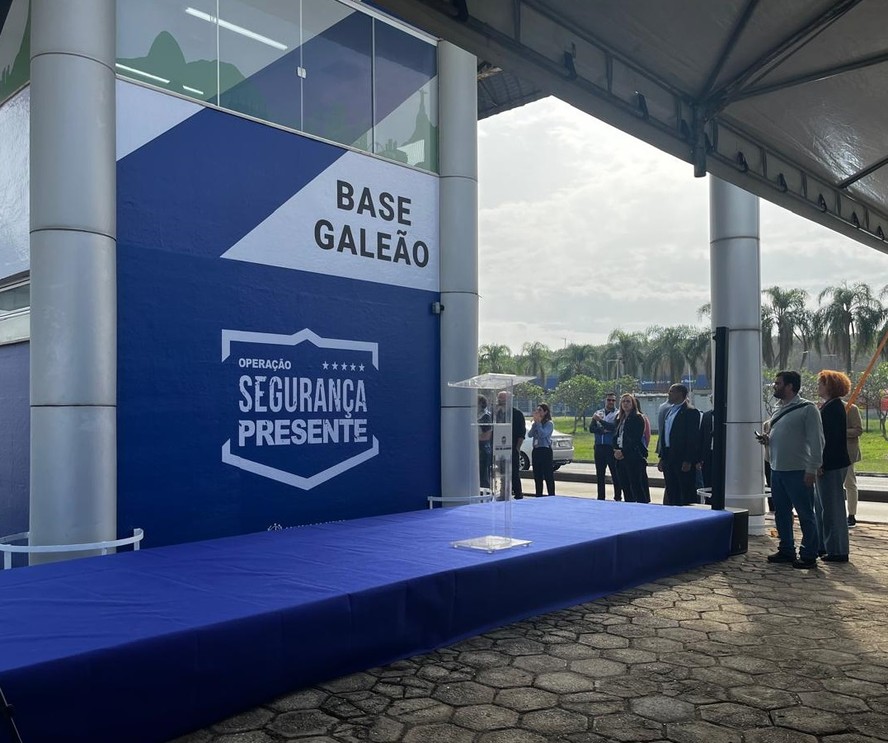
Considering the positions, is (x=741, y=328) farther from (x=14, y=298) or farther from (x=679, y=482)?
(x=14, y=298)

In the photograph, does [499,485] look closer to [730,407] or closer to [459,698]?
[459,698]

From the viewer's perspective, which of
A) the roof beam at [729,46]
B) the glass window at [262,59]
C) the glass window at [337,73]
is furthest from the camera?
the glass window at [337,73]

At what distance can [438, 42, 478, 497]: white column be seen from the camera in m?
8.53

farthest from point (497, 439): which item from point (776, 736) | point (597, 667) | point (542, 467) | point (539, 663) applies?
point (542, 467)

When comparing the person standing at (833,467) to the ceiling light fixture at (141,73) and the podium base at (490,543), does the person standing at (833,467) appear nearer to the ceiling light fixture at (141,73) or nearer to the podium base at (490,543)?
the podium base at (490,543)

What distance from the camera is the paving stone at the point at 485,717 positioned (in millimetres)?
3492

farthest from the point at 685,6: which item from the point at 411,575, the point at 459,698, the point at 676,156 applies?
the point at 459,698

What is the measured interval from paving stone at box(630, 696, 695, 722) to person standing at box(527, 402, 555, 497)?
7.96m

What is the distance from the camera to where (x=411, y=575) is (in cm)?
449

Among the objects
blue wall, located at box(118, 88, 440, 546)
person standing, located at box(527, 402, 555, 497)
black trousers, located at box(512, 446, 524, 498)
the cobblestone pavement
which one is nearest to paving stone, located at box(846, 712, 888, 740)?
the cobblestone pavement

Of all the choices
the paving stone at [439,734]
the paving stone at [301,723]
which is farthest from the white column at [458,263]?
the paving stone at [439,734]

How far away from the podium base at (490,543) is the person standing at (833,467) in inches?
121

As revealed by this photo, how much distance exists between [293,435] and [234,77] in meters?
3.26

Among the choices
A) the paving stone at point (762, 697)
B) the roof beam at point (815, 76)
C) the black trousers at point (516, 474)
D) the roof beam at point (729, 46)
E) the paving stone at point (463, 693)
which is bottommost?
the paving stone at point (463, 693)
